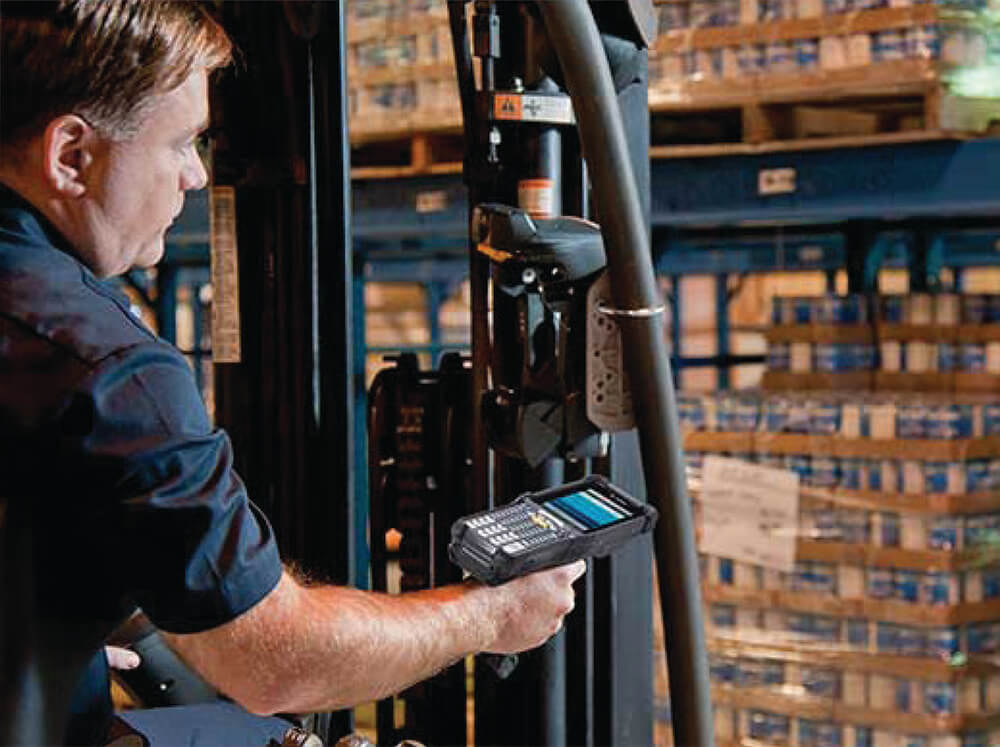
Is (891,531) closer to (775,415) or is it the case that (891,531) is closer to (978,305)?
(775,415)

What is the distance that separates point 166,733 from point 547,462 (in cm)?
74

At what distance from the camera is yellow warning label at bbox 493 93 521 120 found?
2.66 m

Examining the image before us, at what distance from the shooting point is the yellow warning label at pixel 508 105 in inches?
105

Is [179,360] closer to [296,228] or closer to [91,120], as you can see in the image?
[91,120]

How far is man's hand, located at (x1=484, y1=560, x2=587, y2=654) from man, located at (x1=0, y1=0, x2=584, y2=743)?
14 centimetres

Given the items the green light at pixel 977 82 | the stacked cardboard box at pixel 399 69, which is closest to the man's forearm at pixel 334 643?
the green light at pixel 977 82

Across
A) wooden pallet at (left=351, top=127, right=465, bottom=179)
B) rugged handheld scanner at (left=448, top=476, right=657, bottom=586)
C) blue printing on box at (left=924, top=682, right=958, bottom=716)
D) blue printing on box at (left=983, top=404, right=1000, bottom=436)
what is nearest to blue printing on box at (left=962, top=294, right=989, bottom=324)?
blue printing on box at (left=983, top=404, right=1000, bottom=436)

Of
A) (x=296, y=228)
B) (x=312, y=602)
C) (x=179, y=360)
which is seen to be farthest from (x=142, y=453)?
(x=296, y=228)

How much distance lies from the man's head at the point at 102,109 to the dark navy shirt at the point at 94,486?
90 mm

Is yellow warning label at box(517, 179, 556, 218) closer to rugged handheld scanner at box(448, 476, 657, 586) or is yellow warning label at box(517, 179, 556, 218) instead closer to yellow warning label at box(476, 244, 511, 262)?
yellow warning label at box(476, 244, 511, 262)

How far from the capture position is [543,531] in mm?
2105

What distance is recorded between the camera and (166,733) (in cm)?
244

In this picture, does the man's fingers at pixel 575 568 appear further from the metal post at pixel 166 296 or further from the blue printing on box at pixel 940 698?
the metal post at pixel 166 296

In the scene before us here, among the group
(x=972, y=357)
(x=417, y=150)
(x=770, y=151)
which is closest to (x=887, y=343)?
(x=972, y=357)
